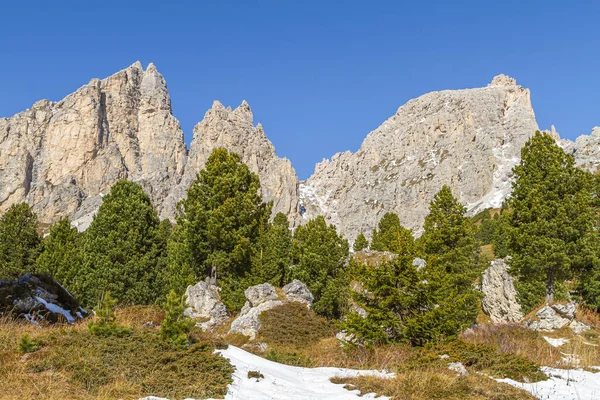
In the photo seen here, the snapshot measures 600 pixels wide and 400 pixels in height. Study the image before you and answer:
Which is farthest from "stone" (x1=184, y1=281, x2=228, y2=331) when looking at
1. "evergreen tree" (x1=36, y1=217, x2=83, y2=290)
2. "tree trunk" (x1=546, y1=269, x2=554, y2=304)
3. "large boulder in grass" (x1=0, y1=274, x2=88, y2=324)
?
"tree trunk" (x1=546, y1=269, x2=554, y2=304)

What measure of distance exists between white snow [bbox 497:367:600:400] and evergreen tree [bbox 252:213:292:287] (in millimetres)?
20436

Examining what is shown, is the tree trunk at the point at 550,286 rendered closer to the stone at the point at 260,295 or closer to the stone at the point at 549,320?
the stone at the point at 549,320

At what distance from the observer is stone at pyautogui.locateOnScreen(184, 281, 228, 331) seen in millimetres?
25484

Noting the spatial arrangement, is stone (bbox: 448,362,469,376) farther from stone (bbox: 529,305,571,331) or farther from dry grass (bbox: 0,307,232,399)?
stone (bbox: 529,305,571,331)

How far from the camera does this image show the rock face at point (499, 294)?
106ft

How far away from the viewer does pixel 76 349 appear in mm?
8758

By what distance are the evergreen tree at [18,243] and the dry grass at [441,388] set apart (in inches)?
1461

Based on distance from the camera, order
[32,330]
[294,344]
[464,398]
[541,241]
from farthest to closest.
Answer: [541,241] < [294,344] < [32,330] < [464,398]

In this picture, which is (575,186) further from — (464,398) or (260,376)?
(260,376)

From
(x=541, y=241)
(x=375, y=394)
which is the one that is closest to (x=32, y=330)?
(x=375, y=394)

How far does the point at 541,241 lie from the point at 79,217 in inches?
7507

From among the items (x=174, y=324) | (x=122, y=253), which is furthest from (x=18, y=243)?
(x=174, y=324)

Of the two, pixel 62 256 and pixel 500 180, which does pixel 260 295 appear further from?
pixel 500 180

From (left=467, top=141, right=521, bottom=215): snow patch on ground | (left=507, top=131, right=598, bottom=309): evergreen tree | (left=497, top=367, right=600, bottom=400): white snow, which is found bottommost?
(left=497, top=367, right=600, bottom=400): white snow
